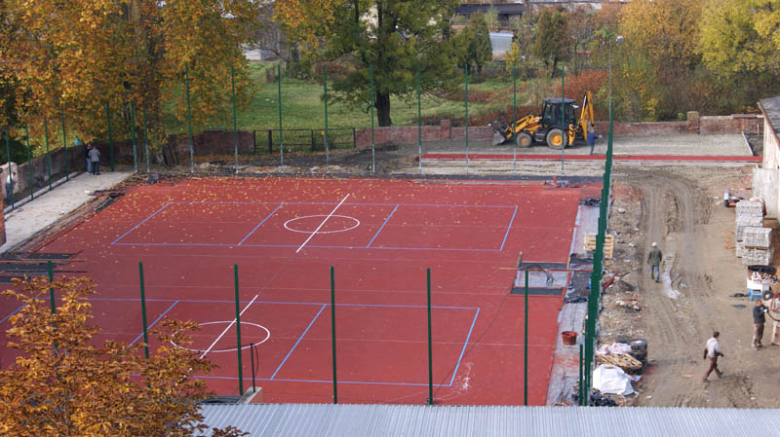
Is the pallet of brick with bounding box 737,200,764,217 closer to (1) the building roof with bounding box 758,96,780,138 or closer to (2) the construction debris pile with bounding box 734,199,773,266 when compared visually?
(2) the construction debris pile with bounding box 734,199,773,266

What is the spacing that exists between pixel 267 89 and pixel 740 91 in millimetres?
29376

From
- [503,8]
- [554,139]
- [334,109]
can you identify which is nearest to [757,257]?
[554,139]

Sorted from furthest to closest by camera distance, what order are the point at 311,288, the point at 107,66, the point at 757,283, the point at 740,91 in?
the point at 740,91, the point at 107,66, the point at 311,288, the point at 757,283

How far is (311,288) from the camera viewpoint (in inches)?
1107

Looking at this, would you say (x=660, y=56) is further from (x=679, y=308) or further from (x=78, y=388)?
(x=78, y=388)

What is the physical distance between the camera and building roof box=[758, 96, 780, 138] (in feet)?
111

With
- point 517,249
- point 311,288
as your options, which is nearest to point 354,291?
point 311,288

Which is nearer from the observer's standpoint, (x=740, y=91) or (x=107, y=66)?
(x=107, y=66)

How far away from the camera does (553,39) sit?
64.6 meters

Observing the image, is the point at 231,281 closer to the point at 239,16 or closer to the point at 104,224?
the point at 104,224

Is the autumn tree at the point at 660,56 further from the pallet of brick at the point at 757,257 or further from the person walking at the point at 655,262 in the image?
the person walking at the point at 655,262

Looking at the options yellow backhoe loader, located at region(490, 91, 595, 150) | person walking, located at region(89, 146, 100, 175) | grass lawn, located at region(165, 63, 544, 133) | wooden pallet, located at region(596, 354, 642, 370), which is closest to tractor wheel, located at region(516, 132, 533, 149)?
yellow backhoe loader, located at region(490, 91, 595, 150)

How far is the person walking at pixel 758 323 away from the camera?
73.9 feet

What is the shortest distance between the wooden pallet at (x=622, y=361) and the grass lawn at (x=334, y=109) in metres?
30.8
